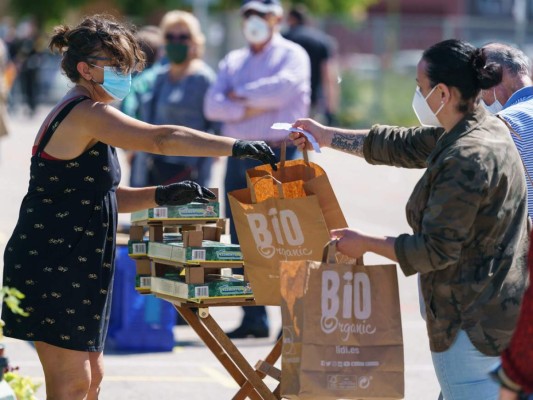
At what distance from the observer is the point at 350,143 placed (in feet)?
16.6

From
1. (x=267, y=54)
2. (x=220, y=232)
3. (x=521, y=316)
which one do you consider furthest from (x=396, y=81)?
(x=521, y=316)

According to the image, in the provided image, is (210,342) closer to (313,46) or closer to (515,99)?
(515,99)

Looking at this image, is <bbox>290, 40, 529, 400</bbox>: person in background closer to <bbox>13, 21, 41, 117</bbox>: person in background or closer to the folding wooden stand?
the folding wooden stand

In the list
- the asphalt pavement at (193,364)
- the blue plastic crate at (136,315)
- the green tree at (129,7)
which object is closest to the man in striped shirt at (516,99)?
the asphalt pavement at (193,364)

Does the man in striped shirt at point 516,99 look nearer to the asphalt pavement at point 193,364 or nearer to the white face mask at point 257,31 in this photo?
the asphalt pavement at point 193,364

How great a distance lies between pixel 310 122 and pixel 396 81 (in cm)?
2009

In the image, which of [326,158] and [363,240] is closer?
[363,240]

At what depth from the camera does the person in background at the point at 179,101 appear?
354 inches

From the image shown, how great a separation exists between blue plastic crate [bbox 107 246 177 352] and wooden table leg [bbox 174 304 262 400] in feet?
8.13

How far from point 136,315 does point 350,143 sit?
325cm

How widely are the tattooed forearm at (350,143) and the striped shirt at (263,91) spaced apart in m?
3.08

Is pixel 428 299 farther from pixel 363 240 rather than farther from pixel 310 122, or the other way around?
pixel 310 122

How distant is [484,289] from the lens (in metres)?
4.09

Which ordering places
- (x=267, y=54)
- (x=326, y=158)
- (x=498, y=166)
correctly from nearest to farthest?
(x=498, y=166)
(x=267, y=54)
(x=326, y=158)
